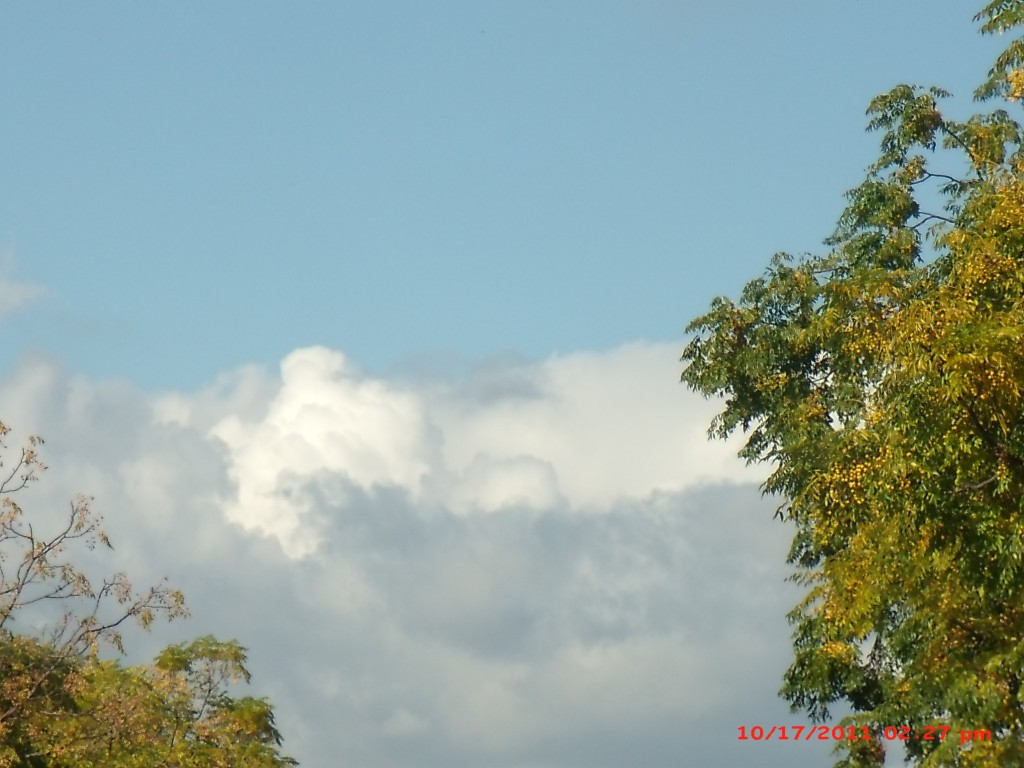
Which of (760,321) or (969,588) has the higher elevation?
(760,321)

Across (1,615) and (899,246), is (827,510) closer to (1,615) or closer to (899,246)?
(899,246)

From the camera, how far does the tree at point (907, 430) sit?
16.2 metres

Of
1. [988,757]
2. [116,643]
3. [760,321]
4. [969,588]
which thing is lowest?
[988,757]

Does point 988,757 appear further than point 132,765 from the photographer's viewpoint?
No

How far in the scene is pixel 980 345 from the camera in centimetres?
1538

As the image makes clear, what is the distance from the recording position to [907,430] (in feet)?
53.4

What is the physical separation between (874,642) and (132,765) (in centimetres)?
1631

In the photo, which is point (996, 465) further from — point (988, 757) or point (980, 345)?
point (988, 757)

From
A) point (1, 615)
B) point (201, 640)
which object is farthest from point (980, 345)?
point (201, 640)

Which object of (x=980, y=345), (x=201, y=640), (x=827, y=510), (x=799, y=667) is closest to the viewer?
(x=980, y=345)

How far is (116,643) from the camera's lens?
24.8 m

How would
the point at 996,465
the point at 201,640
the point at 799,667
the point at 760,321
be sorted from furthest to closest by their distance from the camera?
the point at 201,640 < the point at 760,321 < the point at 799,667 < the point at 996,465

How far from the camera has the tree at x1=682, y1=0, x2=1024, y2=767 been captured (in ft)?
53.3

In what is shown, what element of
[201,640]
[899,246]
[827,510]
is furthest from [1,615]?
[201,640]
